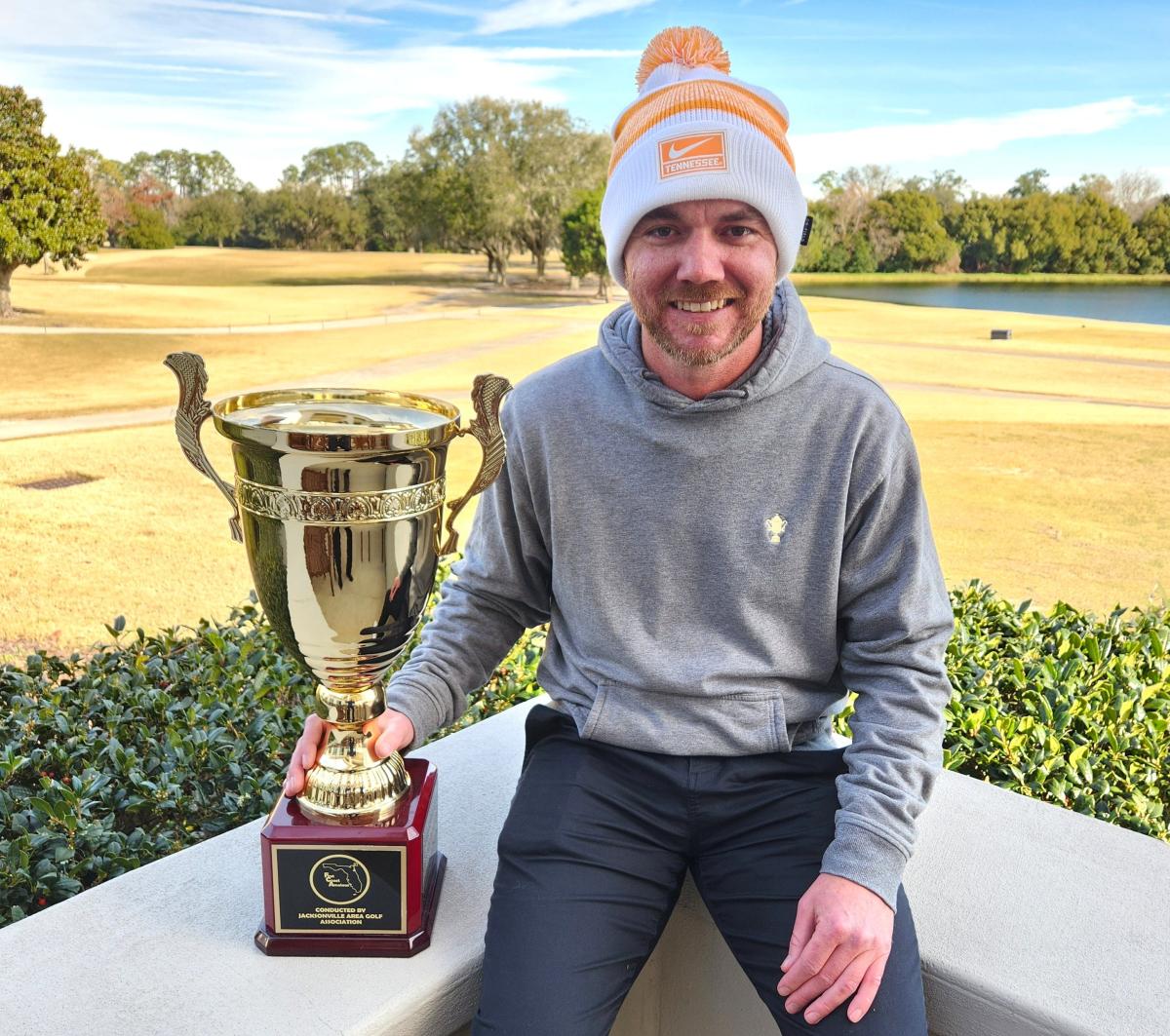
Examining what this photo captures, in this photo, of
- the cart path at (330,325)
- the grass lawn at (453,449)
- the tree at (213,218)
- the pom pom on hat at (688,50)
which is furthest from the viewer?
the tree at (213,218)

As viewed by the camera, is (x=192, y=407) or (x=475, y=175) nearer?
(x=192, y=407)

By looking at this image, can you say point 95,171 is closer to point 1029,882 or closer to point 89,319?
point 89,319

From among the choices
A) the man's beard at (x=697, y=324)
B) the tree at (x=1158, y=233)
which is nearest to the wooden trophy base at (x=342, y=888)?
the man's beard at (x=697, y=324)

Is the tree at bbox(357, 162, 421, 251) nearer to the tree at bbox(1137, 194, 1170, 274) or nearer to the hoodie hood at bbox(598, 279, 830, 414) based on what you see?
the tree at bbox(1137, 194, 1170, 274)

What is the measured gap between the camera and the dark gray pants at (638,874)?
1148 mm

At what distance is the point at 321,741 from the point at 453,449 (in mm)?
6499

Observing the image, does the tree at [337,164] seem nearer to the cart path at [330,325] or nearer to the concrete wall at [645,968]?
the cart path at [330,325]

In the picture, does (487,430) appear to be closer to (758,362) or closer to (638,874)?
(758,362)

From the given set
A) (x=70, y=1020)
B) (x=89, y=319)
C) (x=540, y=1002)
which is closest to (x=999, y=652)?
(x=540, y=1002)

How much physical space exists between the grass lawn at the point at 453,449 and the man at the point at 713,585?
2.91 m

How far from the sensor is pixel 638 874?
1.28 meters

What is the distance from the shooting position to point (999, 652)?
103 inches

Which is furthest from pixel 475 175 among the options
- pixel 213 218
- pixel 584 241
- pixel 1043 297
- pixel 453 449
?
pixel 453 449

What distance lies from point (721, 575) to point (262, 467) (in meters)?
0.61
